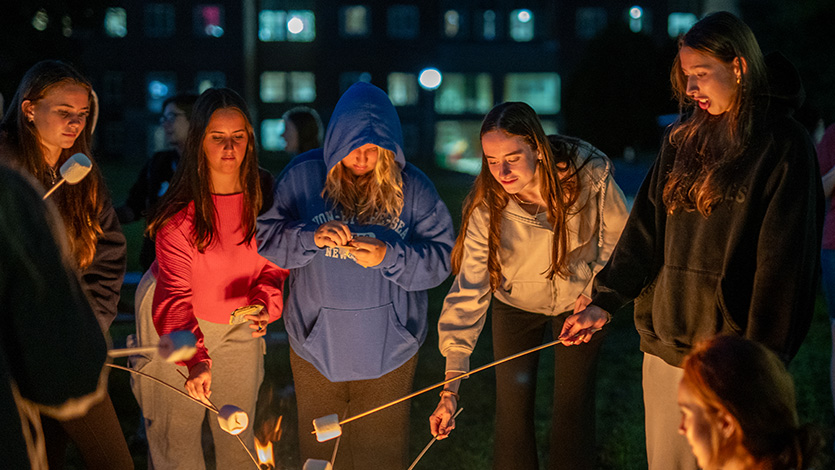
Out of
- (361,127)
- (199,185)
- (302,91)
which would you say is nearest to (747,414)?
(361,127)

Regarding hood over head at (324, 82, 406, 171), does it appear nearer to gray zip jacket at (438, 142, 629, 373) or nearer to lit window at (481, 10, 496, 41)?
gray zip jacket at (438, 142, 629, 373)

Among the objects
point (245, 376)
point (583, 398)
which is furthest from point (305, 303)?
point (583, 398)

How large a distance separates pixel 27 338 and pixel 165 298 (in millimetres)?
1566

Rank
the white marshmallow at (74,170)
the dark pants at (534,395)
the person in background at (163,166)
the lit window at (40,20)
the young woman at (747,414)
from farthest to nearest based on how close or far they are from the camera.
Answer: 1. the lit window at (40,20)
2. the person in background at (163,166)
3. the dark pants at (534,395)
4. the white marshmallow at (74,170)
5. the young woman at (747,414)

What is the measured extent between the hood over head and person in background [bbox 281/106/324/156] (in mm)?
1901

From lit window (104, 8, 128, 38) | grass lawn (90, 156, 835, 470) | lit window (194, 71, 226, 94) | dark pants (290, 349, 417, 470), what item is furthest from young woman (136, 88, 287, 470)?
lit window (104, 8, 128, 38)

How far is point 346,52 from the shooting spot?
140 feet

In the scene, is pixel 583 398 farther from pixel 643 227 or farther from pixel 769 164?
pixel 769 164

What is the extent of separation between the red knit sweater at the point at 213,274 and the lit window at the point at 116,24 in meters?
43.9

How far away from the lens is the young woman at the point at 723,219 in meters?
2.29

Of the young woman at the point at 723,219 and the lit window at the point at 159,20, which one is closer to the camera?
the young woman at the point at 723,219

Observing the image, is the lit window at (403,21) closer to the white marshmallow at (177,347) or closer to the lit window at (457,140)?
the lit window at (457,140)

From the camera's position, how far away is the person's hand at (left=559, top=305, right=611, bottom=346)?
287 cm

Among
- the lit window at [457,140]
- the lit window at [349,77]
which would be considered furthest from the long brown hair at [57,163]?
the lit window at [349,77]
